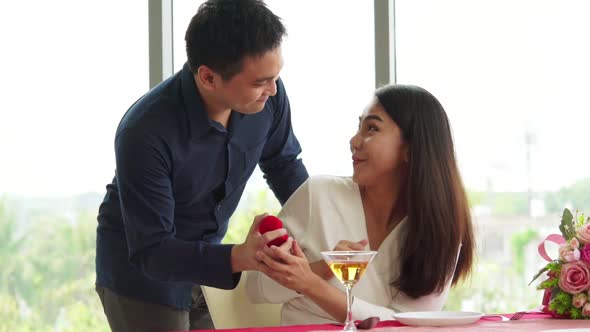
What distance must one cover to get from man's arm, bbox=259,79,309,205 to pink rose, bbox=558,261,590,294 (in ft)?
3.07

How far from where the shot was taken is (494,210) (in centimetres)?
344

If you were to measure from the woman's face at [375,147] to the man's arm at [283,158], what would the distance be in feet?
0.99

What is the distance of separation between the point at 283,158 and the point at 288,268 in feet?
2.38

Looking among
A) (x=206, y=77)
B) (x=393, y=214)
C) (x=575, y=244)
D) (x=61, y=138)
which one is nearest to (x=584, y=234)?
(x=575, y=244)

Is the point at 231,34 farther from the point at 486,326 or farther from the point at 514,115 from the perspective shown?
the point at 514,115

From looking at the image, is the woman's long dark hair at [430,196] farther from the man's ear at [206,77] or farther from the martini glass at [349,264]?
the martini glass at [349,264]

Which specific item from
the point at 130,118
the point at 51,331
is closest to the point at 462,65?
the point at 130,118

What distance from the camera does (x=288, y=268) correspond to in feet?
7.11

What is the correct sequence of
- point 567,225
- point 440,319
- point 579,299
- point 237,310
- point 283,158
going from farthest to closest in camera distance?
point 283,158 < point 237,310 < point 567,225 < point 579,299 < point 440,319

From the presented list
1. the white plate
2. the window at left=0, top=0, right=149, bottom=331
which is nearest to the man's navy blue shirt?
the white plate

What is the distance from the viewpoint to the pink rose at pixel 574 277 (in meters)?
2.13

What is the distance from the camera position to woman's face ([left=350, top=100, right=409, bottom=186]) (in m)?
2.54

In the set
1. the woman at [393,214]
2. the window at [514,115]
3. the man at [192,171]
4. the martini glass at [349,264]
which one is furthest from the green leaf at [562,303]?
the window at [514,115]

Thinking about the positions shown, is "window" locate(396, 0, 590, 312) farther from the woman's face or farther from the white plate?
the white plate
